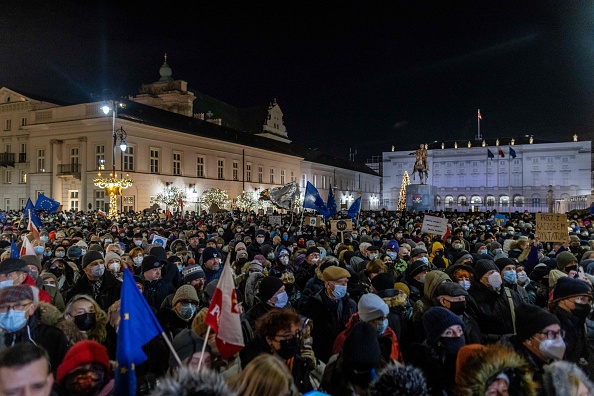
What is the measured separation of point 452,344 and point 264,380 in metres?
1.74

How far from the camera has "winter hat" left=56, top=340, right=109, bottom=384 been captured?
110 inches

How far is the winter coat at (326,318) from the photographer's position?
4809 millimetres

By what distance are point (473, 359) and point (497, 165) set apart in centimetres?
8158

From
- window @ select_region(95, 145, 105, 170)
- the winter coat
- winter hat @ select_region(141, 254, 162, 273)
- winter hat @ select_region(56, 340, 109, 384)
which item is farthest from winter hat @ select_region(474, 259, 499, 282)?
window @ select_region(95, 145, 105, 170)

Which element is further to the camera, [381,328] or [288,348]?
[381,328]

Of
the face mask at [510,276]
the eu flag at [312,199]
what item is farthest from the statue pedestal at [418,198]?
the face mask at [510,276]

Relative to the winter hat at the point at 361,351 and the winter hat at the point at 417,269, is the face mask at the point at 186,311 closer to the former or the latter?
the winter hat at the point at 361,351

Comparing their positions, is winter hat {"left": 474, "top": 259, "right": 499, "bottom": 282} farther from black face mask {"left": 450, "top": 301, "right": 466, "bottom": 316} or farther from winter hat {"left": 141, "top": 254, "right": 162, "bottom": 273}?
winter hat {"left": 141, "top": 254, "right": 162, "bottom": 273}

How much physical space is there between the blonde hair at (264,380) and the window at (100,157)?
3836cm

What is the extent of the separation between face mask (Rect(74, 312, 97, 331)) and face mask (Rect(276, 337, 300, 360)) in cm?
188

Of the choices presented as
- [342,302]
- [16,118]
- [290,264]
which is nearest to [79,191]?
[16,118]

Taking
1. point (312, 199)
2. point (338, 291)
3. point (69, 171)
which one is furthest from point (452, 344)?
point (69, 171)

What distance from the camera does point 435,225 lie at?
504 inches

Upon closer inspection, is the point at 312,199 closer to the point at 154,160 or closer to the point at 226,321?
the point at 226,321
